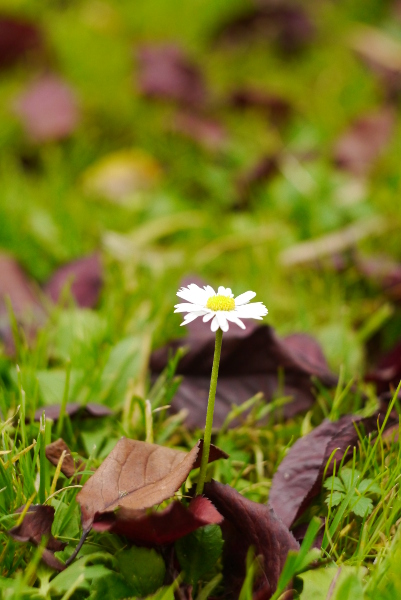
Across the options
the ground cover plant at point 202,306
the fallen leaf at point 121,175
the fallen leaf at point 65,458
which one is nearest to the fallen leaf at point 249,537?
the ground cover plant at point 202,306

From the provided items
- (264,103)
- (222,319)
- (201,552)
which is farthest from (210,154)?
(201,552)

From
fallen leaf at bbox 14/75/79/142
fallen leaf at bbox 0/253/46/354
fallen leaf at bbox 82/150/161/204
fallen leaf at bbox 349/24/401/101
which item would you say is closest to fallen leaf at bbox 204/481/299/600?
fallen leaf at bbox 0/253/46/354

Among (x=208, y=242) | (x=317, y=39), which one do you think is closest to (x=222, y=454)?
(x=208, y=242)

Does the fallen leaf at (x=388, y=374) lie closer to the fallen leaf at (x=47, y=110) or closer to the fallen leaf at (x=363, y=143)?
the fallen leaf at (x=363, y=143)

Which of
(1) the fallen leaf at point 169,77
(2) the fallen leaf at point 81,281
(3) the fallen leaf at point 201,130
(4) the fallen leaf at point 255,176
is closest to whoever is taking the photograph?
(2) the fallen leaf at point 81,281

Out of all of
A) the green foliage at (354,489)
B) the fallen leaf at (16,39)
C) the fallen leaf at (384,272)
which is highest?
the fallen leaf at (16,39)

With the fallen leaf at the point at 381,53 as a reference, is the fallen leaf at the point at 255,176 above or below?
below

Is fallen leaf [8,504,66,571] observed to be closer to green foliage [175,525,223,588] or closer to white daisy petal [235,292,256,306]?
green foliage [175,525,223,588]

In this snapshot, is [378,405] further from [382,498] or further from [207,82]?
[207,82]
